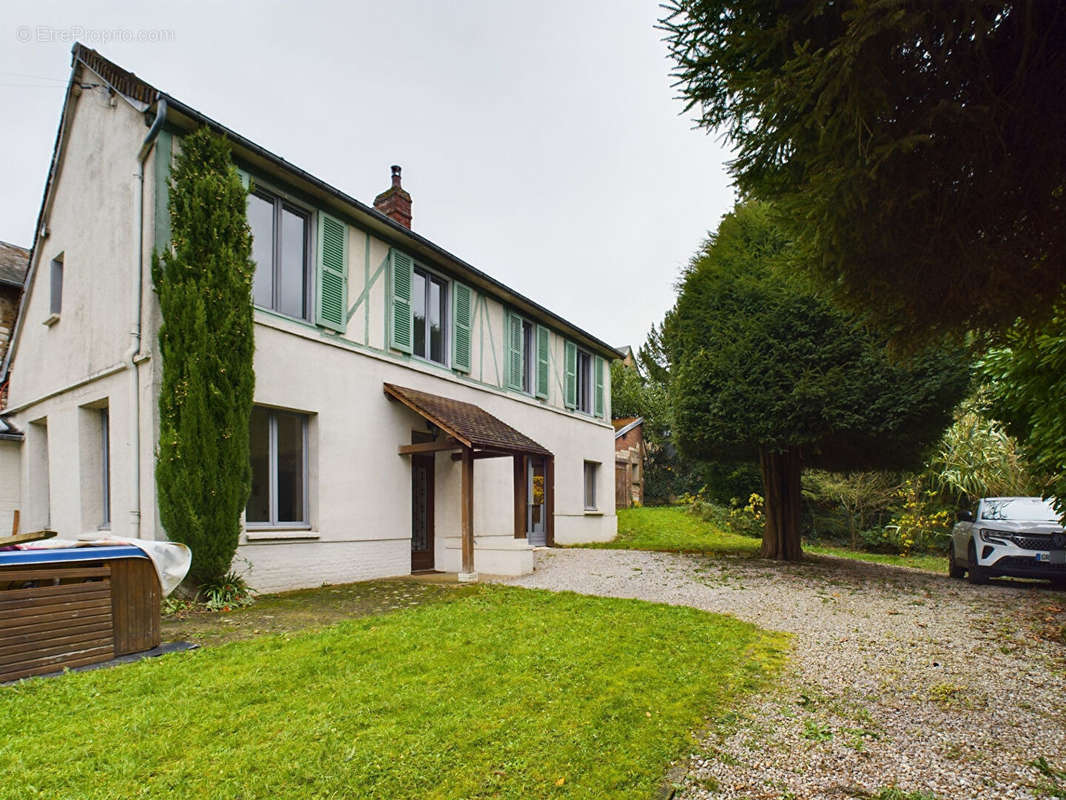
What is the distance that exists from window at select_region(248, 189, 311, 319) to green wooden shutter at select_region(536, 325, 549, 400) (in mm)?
6758

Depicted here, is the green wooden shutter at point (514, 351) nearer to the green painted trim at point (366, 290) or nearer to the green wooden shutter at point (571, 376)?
the green wooden shutter at point (571, 376)

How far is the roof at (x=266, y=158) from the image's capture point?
7566 millimetres

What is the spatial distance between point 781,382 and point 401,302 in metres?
6.67

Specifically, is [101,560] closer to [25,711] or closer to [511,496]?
[25,711]

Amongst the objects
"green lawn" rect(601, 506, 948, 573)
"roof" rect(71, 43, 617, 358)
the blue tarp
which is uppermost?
"roof" rect(71, 43, 617, 358)

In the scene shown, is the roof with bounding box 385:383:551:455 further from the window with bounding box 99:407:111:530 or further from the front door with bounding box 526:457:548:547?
the window with bounding box 99:407:111:530

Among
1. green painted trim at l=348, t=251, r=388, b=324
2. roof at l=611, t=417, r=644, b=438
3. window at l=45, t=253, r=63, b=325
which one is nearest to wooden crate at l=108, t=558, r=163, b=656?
green painted trim at l=348, t=251, r=388, b=324

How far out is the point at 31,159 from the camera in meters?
13.6

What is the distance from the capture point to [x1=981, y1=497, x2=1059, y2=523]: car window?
9578 millimetres

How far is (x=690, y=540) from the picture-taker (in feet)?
57.0

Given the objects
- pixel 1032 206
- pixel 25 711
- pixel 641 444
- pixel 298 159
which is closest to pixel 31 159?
pixel 298 159

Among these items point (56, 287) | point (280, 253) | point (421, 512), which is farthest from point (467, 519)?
point (56, 287)

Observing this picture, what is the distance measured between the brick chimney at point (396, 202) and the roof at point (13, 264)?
7264 millimetres

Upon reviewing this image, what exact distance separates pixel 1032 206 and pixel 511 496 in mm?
11011
